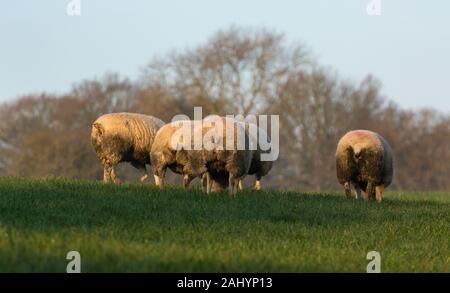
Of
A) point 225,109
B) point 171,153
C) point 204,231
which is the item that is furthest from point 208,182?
point 225,109

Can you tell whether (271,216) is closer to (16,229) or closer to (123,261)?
(16,229)

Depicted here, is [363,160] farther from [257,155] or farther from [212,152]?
[212,152]

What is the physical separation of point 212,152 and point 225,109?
3852cm

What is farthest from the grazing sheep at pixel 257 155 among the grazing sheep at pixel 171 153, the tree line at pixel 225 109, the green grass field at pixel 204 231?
the tree line at pixel 225 109

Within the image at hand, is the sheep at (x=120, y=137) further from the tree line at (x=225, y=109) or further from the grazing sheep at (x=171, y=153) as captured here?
the tree line at (x=225, y=109)

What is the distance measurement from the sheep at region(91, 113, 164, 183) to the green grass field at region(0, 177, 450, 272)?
373 centimetres

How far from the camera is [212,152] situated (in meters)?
19.9

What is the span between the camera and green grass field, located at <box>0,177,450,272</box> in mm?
10289

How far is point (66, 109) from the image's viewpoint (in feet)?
215

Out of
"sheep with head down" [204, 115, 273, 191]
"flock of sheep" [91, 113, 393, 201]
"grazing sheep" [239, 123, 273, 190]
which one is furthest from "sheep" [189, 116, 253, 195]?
"grazing sheep" [239, 123, 273, 190]

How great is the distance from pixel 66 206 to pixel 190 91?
4475 cm

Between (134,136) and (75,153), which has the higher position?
(134,136)

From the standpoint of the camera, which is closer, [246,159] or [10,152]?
[246,159]

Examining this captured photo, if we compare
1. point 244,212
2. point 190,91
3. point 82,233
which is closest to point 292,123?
point 190,91
